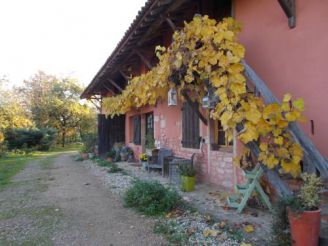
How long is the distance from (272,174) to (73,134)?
2976 centimetres

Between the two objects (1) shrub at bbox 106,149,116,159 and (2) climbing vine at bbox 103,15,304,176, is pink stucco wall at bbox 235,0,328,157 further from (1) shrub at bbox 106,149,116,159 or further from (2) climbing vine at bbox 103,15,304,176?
(1) shrub at bbox 106,149,116,159

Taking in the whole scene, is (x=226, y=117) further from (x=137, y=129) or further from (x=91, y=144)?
(x=91, y=144)

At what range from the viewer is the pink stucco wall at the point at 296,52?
3848 millimetres

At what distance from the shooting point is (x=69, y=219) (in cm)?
465

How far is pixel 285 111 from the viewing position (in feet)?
11.4

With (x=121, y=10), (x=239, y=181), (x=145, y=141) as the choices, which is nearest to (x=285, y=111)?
(x=239, y=181)

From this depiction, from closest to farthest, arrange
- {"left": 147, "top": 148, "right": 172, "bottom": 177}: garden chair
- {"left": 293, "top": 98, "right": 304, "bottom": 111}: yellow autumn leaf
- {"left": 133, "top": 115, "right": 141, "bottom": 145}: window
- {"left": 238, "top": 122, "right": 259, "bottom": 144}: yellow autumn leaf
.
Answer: {"left": 293, "top": 98, "right": 304, "bottom": 111}: yellow autumn leaf → {"left": 238, "top": 122, "right": 259, "bottom": 144}: yellow autumn leaf → {"left": 147, "top": 148, "right": 172, "bottom": 177}: garden chair → {"left": 133, "top": 115, "right": 141, "bottom": 145}: window

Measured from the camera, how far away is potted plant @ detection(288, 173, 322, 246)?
288cm

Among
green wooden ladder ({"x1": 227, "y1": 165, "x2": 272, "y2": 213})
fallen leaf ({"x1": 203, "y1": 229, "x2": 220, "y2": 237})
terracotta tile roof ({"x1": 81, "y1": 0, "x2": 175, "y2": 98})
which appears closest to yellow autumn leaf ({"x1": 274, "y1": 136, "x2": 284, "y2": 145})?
green wooden ladder ({"x1": 227, "y1": 165, "x2": 272, "y2": 213})

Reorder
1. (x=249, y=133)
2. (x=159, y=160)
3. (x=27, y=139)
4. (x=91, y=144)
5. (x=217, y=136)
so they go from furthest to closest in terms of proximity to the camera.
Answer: (x=27, y=139) < (x=91, y=144) < (x=159, y=160) < (x=217, y=136) < (x=249, y=133)

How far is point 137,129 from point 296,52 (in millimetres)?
8542

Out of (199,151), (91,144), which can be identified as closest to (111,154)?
(91,144)

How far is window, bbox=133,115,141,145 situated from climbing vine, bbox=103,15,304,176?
6984 mm

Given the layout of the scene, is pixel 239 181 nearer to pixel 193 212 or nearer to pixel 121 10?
pixel 193 212
